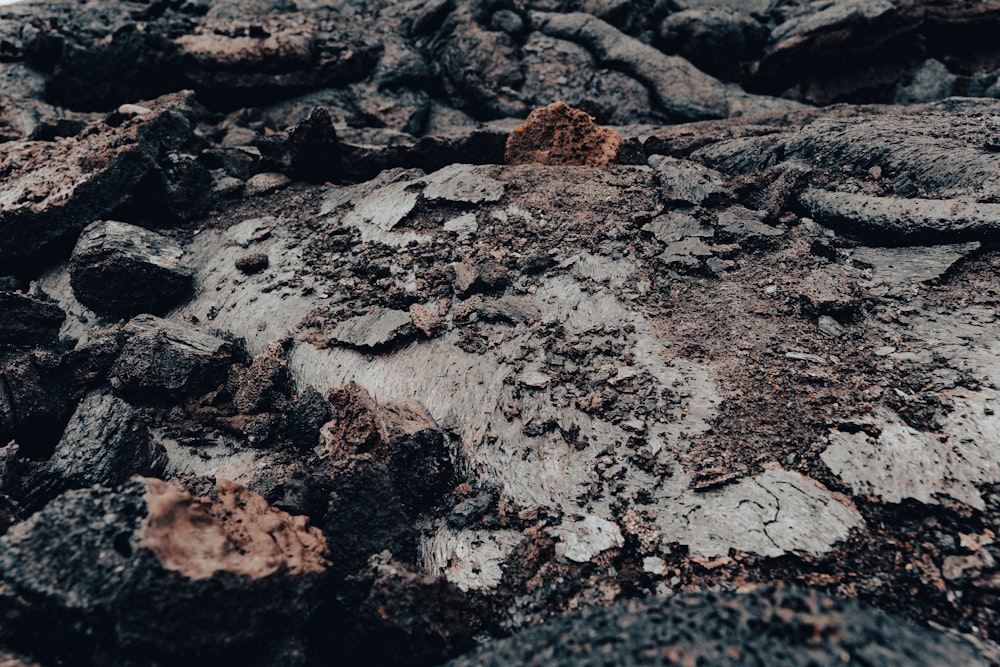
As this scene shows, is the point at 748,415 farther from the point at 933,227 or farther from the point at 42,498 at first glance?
the point at 42,498

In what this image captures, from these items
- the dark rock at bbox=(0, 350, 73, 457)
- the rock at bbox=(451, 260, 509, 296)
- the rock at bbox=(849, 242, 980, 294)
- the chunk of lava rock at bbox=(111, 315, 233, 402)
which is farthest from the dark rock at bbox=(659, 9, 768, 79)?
the dark rock at bbox=(0, 350, 73, 457)

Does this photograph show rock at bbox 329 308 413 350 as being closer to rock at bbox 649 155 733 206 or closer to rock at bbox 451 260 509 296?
rock at bbox 451 260 509 296

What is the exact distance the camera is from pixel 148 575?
Answer: 4.60ft

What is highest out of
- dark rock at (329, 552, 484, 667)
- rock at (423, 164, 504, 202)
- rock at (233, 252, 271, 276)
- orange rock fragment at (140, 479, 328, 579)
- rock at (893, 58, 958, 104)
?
rock at (893, 58, 958, 104)

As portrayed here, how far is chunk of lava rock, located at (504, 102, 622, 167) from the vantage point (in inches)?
163

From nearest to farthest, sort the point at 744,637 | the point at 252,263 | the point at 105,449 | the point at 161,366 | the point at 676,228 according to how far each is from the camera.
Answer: the point at 744,637 < the point at 105,449 < the point at 161,366 < the point at 676,228 < the point at 252,263

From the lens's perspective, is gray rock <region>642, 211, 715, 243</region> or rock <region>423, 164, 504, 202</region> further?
rock <region>423, 164, 504, 202</region>

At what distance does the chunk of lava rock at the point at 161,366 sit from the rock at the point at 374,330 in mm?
638

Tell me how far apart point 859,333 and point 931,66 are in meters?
5.59

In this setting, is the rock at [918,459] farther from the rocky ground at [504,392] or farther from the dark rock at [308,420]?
the dark rock at [308,420]

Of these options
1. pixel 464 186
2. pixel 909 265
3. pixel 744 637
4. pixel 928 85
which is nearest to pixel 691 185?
pixel 909 265

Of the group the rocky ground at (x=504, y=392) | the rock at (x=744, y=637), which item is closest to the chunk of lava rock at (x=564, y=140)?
the rocky ground at (x=504, y=392)

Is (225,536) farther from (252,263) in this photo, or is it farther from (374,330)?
(252,263)

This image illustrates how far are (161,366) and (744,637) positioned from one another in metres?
2.70
